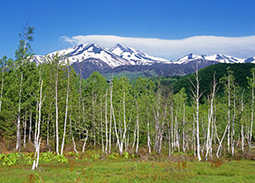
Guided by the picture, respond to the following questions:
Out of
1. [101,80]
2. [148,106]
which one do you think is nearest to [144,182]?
[148,106]

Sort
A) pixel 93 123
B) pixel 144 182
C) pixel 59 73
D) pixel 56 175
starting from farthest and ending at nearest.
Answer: pixel 93 123 → pixel 59 73 → pixel 56 175 → pixel 144 182

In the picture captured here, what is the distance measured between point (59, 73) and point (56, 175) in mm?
18060

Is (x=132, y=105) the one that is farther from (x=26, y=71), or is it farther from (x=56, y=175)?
(x=56, y=175)

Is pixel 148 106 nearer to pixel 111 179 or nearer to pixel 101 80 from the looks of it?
pixel 101 80

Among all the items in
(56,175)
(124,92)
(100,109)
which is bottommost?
(56,175)

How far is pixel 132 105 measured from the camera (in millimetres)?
41750

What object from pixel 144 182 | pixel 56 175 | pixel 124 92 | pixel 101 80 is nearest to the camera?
pixel 144 182

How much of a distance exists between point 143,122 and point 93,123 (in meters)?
10.3

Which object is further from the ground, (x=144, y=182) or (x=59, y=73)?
(x=59, y=73)

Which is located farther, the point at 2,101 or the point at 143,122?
the point at 143,122

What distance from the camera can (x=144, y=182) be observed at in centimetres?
1573

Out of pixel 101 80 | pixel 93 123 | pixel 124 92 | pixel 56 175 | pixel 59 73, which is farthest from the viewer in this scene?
pixel 101 80

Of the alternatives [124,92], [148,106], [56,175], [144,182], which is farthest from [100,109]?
[144,182]

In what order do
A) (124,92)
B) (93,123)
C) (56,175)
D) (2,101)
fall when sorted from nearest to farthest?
1. (56,175)
2. (2,101)
3. (124,92)
4. (93,123)
